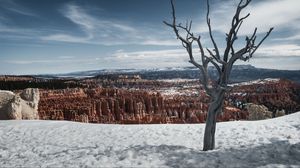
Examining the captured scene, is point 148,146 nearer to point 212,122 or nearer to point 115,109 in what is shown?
point 212,122

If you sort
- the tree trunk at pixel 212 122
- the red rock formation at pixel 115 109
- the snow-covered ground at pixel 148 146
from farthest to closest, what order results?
1. the red rock formation at pixel 115 109
2. the tree trunk at pixel 212 122
3. the snow-covered ground at pixel 148 146

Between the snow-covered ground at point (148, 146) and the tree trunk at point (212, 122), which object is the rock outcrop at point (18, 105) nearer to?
the snow-covered ground at point (148, 146)

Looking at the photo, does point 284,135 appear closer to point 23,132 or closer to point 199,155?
point 199,155

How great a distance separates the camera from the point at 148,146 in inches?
567

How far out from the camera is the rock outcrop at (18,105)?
98.8 ft

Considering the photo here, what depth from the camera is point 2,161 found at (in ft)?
44.4

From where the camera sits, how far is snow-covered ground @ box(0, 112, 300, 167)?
39.7ft

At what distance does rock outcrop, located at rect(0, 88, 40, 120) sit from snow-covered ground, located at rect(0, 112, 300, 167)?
9.45 m

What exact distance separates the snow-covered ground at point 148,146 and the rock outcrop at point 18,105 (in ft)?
31.0

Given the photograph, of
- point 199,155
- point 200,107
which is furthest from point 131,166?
point 200,107

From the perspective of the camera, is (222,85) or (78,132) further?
(78,132)

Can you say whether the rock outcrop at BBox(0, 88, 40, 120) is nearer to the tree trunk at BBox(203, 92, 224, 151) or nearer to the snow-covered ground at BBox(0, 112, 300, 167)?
the snow-covered ground at BBox(0, 112, 300, 167)

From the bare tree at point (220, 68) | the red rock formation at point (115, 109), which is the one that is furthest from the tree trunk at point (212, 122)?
the red rock formation at point (115, 109)

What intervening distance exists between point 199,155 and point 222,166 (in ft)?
4.58
